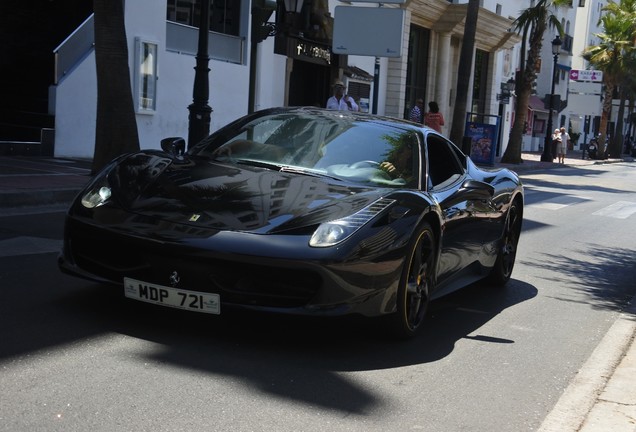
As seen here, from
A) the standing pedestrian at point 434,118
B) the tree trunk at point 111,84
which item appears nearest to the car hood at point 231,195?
the tree trunk at point 111,84

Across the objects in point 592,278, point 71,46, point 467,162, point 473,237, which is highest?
point 71,46

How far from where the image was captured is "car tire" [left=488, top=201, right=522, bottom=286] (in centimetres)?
764

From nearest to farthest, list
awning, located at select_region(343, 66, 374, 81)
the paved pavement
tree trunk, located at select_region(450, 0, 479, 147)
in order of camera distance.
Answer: the paved pavement, tree trunk, located at select_region(450, 0, 479, 147), awning, located at select_region(343, 66, 374, 81)

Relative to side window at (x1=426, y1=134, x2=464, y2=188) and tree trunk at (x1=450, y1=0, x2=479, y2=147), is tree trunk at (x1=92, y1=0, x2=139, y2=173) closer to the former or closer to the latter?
side window at (x1=426, y1=134, x2=464, y2=188)

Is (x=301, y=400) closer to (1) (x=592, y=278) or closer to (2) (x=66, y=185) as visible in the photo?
(1) (x=592, y=278)

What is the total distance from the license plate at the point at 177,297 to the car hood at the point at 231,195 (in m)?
0.37

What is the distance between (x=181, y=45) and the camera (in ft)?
67.9

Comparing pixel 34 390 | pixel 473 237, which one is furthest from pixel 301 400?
pixel 473 237

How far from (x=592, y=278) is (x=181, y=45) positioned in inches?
545

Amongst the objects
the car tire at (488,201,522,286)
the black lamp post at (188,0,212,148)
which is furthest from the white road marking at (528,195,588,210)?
the car tire at (488,201,522,286)

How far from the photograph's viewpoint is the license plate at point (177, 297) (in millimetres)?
4727

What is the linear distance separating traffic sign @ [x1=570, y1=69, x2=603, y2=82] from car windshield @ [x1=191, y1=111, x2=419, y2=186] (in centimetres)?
5772

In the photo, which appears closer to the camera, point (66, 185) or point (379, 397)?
point (379, 397)

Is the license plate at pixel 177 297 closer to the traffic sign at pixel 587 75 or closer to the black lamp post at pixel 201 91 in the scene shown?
the black lamp post at pixel 201 91
